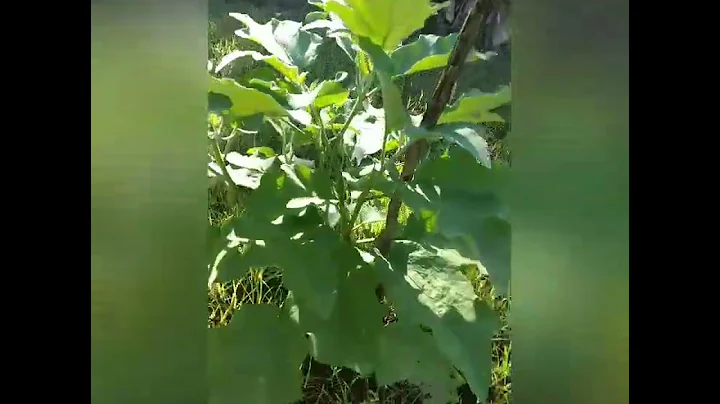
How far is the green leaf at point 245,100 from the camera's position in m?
0.46

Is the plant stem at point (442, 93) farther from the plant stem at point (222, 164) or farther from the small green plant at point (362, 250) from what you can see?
the plant stem at point (222, 164)

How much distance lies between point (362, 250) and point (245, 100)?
19 cm

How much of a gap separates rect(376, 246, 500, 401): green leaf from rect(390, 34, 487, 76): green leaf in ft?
0.51

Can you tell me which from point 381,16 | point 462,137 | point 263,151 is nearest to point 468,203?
point 462,137

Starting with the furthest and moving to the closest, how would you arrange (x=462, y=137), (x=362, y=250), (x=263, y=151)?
(x=263, y=151), (x=362, y=250), (x=462, y=137)

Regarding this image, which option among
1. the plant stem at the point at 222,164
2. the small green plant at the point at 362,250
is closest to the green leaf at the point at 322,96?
the small green plant at the point at 362,250

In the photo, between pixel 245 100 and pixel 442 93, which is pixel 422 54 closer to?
pixel 442 93

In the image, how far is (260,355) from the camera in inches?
20.0

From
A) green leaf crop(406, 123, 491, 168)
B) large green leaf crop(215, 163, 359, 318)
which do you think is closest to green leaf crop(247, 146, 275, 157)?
large green leaf crop(215, 163, 359, 318)

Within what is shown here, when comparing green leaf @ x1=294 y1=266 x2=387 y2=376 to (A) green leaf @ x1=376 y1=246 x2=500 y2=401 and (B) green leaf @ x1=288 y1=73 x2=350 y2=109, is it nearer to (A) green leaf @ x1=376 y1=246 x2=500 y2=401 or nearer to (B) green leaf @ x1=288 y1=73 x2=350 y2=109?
(A) green leaf @ x1=376 y1=246 x2=500 y2=401

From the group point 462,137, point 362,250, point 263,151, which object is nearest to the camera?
point 462,137

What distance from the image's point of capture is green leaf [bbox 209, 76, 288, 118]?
0.46 metres
